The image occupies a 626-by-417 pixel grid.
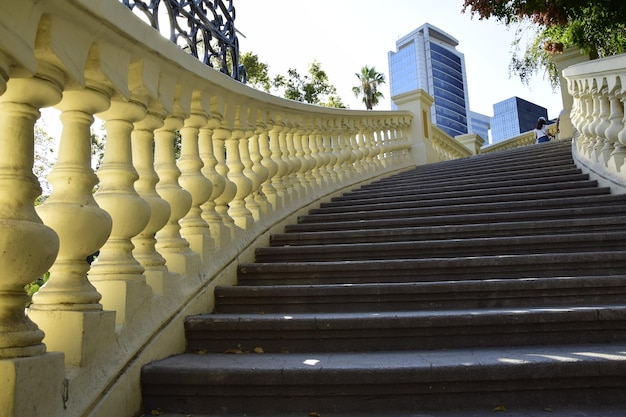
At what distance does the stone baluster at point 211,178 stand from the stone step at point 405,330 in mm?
787

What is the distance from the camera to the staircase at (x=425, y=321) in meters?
2.17

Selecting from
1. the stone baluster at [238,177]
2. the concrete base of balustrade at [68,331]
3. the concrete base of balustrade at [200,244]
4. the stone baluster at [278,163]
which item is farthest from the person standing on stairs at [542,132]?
the concrete base of balustrade at [68,331]

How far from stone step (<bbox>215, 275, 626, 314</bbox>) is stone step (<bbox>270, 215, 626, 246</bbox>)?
44.5 inches

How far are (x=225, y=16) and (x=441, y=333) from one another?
3088 mm

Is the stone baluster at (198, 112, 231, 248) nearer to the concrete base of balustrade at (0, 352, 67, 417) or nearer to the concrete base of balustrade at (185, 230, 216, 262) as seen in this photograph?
the concrete base of balustrade at (185, 230, 216, 262)

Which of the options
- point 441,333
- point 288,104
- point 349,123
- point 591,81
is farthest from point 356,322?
point 349,123

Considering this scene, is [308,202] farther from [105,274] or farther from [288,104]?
[105,274]

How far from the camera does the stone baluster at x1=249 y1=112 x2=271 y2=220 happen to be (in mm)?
4105

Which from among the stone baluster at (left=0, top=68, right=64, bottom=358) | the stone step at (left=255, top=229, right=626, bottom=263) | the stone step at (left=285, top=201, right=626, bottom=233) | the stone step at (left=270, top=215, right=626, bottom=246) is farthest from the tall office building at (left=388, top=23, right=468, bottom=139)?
the stone baluster at (left=0, top=68, right=64, bottom=358)

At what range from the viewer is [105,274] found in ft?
7.12

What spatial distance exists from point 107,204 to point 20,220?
664mm

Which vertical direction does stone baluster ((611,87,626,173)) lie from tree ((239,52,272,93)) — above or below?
below

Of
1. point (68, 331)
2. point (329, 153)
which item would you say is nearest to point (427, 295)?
point (68, 331)

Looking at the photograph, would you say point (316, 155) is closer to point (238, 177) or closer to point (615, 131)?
point (238, 177)
